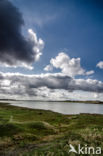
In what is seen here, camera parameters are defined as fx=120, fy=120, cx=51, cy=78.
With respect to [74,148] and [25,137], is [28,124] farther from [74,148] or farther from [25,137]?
[74,148]

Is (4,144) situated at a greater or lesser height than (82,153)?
lesser

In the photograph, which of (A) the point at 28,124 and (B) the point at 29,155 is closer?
(B) the point at 29,155

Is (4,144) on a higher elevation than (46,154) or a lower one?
lower

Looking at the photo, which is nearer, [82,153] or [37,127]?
[82,153]

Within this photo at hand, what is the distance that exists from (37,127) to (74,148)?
17670 mm

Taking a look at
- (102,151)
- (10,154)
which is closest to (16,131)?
(10,154)

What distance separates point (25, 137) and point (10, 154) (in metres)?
8.25

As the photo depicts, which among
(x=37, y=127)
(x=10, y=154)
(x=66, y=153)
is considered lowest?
(x=37, y=127)

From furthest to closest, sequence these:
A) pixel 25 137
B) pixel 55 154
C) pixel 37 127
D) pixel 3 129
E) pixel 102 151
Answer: pixel 37 127 < pixel 3 129 < pixel 25 137 < pixel 102 151 < pixel 55 154

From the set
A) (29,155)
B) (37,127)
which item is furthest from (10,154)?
(37,127)

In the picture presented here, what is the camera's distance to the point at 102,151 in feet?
34.5

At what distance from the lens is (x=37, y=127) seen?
89.2 feet

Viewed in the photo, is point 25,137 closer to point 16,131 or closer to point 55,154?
point 16,131

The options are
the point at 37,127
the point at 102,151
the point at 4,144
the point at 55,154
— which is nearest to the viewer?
the point at 55,154
